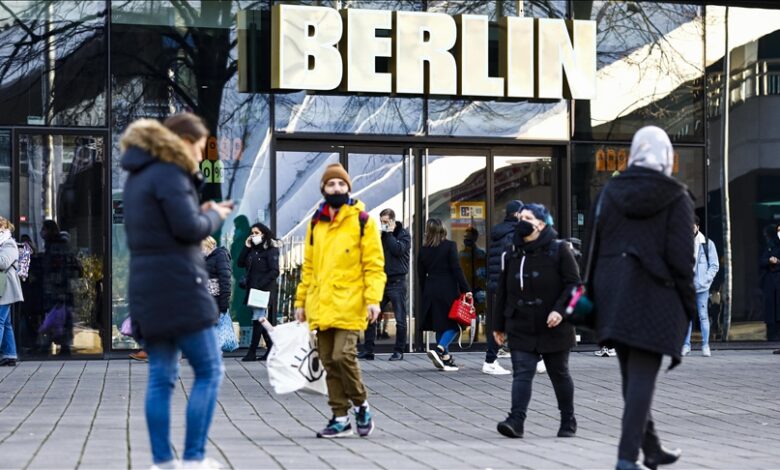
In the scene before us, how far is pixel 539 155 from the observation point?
63.3 ft

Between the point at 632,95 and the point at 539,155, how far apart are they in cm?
153

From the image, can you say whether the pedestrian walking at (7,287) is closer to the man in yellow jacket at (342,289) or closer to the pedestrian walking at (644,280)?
the man in yellow jacket at (342,289)

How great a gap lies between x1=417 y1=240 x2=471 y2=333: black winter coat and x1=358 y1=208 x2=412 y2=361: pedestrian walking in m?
0.78

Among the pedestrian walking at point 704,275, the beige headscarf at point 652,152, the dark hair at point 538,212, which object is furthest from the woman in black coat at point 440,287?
the beige headscarf at point 652,152

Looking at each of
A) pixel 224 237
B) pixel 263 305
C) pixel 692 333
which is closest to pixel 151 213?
pixel 263 305

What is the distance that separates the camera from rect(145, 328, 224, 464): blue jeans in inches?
272

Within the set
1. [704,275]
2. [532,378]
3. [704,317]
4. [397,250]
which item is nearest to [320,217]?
[532,378]

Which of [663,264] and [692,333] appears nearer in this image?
[663,264]

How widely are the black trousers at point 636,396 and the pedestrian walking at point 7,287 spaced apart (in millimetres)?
10579

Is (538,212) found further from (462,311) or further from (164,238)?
(462,311)

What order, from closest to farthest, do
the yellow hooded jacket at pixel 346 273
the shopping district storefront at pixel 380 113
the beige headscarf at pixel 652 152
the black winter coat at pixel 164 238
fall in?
the black winter coat at pixel 164 238 → the beige headscarf at pixel 652 152 → the yellow hooded jacket at pixel 346 273 → the shopping district storefront at pixel 380 113

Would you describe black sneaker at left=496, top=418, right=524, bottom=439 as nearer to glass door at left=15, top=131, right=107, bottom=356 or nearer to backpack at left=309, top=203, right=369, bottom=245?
backpack at left=309, top=203, right=369, bottom=245

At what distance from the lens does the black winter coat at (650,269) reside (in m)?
7.19

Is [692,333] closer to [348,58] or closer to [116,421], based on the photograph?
[348,58]
